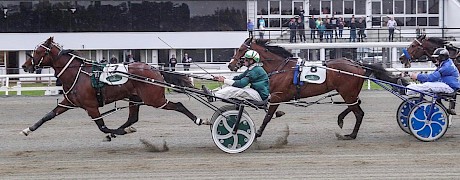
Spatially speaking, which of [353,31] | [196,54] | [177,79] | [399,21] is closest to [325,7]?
[399,21]

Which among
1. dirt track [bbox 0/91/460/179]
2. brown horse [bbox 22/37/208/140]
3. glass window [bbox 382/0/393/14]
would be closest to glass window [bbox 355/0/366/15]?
glass window [bbox 382/0/393/14]

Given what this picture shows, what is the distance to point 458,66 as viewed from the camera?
40.4 ft

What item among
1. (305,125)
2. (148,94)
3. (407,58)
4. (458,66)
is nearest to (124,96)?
(148,94)

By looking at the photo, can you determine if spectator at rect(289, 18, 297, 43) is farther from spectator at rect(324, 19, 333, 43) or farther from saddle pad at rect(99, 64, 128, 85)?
saddle pad at rect(99, 64, 128, 85)

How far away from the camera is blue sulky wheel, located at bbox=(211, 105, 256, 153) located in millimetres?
9734

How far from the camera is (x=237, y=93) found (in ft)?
32.7

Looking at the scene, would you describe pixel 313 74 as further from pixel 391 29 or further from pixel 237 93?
pixel 391 29

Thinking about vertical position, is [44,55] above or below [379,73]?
above

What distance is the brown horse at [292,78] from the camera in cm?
1084

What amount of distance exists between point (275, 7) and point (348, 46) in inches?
282

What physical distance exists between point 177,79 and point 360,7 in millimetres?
29532

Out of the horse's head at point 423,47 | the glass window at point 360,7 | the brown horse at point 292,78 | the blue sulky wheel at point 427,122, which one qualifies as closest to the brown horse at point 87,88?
the brown horse at point 292,78

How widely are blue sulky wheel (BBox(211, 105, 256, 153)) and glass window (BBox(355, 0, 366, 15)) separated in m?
30.2

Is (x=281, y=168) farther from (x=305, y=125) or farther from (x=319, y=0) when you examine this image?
(x=319, y=0)
